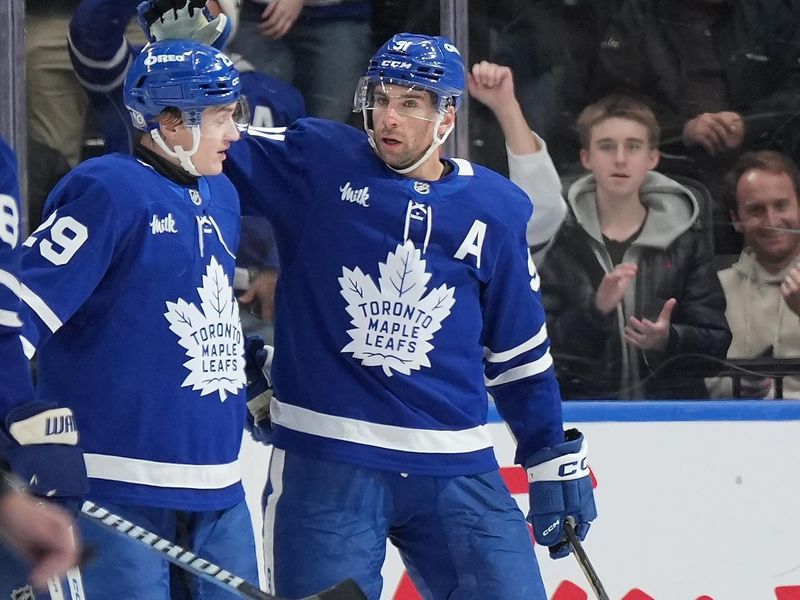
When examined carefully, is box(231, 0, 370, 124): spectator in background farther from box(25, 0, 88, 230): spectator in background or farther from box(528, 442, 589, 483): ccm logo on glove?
box(528, 442, 589, 483): ccm logo on glove

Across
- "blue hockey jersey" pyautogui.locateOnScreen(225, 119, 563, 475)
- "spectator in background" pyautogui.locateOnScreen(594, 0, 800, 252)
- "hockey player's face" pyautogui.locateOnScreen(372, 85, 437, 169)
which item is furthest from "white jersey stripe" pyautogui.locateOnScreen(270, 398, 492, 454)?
"spectator in background" pyautogui.locateOnScreen(594, 0, 800, 252)

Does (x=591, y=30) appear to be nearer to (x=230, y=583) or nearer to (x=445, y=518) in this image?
(x=445, y=518)

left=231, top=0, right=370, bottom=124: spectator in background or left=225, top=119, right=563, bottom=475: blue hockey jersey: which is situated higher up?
left=231, top=0, right=370, bottom=124: spectator in background

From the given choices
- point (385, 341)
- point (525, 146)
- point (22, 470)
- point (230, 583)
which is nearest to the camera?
point (22, 470)

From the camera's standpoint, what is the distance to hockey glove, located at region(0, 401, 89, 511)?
1721 millimetres

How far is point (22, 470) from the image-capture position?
5.70 ft

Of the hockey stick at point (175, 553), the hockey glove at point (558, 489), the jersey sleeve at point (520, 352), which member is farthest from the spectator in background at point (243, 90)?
the hockey stick at point (175, 553)

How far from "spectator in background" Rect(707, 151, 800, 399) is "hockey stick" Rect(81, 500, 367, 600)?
1.66m

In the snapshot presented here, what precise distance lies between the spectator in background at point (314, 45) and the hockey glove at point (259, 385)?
0.78 meters

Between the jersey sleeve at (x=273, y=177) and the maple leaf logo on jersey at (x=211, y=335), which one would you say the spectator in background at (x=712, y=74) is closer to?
the jersey sleeve at (x=273, y=177)

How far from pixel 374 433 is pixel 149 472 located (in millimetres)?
426

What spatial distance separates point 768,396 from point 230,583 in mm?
1720

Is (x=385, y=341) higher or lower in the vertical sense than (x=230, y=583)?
higher

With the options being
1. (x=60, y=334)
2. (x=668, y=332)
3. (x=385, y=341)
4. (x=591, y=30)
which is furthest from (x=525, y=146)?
(x=60, y=334)
